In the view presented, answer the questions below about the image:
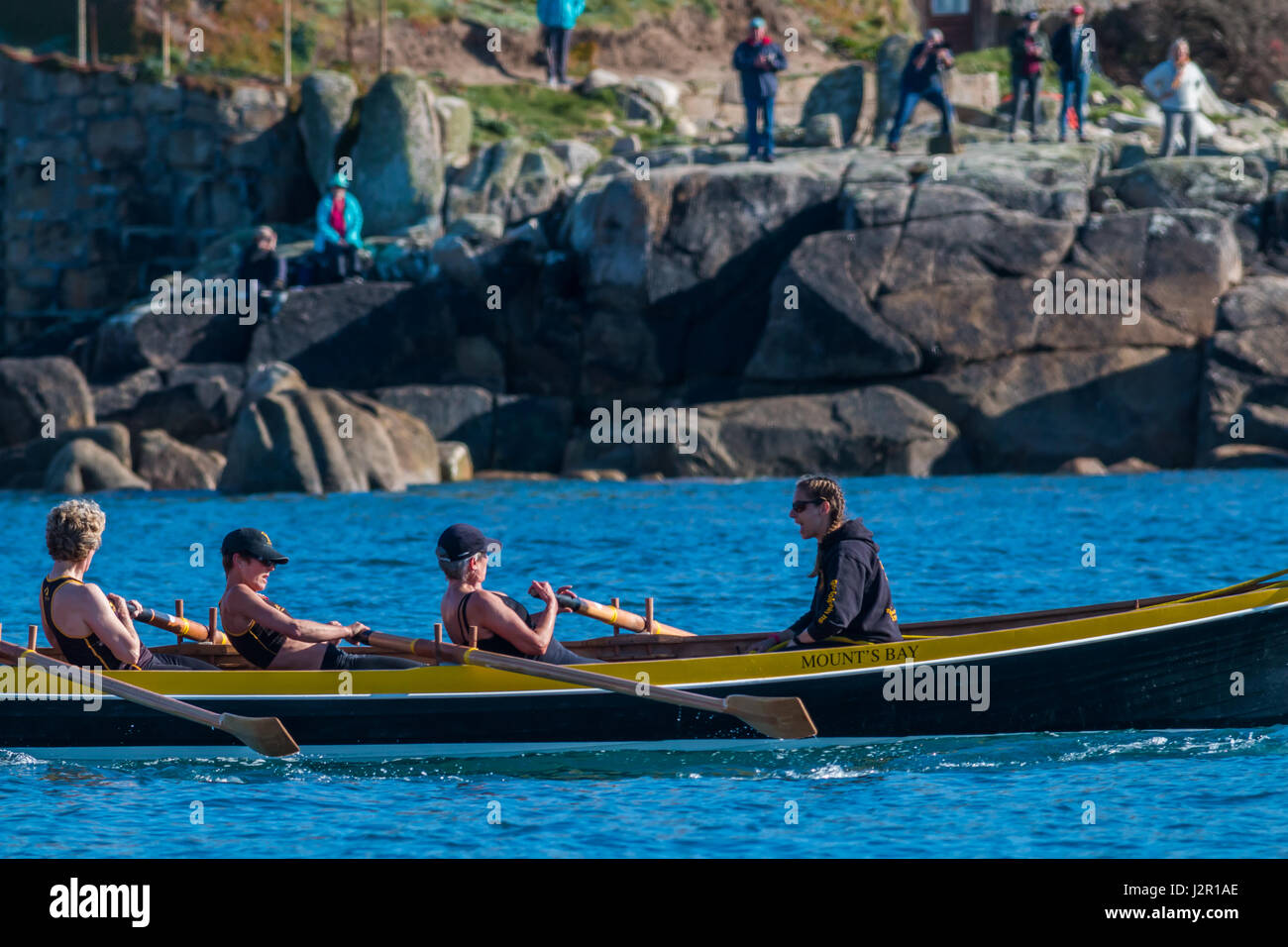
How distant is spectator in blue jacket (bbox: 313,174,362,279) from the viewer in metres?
32.8

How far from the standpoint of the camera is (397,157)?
36.0 meters

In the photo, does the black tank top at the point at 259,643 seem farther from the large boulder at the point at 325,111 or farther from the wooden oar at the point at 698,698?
the large boulder at the point at 325,111

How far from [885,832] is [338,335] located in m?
24.5

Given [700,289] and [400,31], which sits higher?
[400,31]

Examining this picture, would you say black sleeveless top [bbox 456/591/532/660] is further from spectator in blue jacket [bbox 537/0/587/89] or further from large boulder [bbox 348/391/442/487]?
spectator in blue jacket [bbox 537/0/587/89]

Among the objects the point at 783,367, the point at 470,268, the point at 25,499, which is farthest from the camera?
the point at 470,268

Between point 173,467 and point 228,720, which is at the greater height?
point 228,720

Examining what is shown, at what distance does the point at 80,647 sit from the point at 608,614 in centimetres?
309

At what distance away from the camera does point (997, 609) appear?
55.9 ft

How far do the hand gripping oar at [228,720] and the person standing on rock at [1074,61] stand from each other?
2304 centimetres

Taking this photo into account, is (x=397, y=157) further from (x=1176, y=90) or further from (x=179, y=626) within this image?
(x=179, y=626)

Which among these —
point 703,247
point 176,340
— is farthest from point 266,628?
point 176,340

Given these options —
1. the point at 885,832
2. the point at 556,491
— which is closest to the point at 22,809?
the point at 885,832
